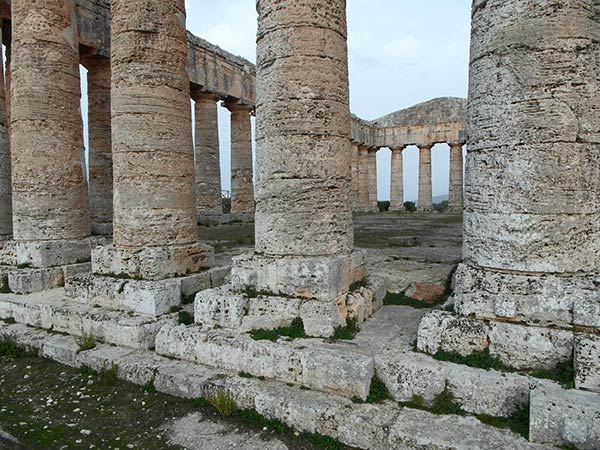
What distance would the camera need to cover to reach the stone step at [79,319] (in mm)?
5539

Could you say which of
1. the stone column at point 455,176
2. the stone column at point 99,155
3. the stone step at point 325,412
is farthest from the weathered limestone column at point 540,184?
the stone column at point 455,176

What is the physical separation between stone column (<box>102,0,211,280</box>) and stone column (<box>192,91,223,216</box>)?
1190cm

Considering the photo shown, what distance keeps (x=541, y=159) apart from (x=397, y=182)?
3158 cm

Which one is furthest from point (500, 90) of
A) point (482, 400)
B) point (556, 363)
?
point (482, 400)

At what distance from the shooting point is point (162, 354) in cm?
521

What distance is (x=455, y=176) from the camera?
31.8 metres

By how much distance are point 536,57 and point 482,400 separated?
10.1ft

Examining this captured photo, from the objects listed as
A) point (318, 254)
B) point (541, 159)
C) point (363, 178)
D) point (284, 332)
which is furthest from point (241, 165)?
point (541, 159)

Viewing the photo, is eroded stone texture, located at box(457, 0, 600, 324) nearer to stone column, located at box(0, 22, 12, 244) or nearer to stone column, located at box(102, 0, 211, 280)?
stone column, located at box(102, 0, 211, 280)

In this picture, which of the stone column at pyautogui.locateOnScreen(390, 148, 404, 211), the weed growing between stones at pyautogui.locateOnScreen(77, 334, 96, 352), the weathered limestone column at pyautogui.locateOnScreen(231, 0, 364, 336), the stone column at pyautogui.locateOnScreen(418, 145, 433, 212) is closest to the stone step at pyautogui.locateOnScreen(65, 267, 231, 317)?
the weed growing between stones at pyautogui.locateOnScreen(77, 334, 96, 352)

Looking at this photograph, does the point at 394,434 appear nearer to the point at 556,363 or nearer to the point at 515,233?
the point at 556,363

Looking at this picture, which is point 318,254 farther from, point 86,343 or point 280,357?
point 86,343

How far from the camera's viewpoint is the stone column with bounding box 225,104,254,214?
2023 cm

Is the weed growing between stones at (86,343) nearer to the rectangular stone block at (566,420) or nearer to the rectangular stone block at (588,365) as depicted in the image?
the rectangular stone block at (566,420)
